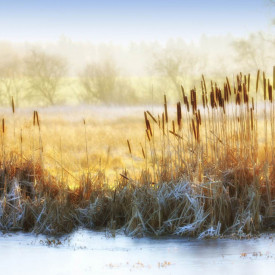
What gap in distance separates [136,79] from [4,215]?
A: 21.2 metres

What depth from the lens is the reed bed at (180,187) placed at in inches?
290

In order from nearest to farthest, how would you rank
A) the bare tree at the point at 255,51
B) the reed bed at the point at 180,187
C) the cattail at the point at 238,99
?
the reed bed at the point at 180,187 → the cattail at the point at 238,99 → the bare tree at the point at 255,51

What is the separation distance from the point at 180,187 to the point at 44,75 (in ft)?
71.1

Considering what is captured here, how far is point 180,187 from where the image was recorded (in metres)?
7.52

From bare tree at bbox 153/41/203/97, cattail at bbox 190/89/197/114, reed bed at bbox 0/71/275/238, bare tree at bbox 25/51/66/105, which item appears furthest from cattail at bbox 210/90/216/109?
bare tree at bbox 25/51/66/105

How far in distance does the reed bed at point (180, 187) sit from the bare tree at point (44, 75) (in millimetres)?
19398

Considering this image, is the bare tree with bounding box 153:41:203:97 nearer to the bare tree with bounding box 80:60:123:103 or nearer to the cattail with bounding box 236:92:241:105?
the bare tree with bounding box 80:60:123:103

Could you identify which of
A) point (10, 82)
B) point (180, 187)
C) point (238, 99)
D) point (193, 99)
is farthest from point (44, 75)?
point (180, 187)

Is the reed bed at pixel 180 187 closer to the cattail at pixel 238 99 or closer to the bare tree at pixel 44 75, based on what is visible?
the cattail at pixel 238 99

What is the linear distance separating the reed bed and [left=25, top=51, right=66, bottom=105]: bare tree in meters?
19.4

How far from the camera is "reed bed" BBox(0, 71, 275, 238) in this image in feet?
24.2

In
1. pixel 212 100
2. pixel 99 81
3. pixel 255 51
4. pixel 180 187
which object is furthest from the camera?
pixel 99 81

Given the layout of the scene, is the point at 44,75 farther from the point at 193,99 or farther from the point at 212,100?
the point at 193,99

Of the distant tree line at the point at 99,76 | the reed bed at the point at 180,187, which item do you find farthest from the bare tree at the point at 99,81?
the reed bed at the point at 180,187
